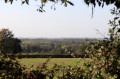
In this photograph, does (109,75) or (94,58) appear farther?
(94,58)

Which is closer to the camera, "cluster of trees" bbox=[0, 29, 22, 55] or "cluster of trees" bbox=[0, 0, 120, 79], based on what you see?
"cluster of trees" bbox=[0, 0, 120, 79]

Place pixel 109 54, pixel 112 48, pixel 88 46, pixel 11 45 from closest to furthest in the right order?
pixel 109 54, pixel 112 48, pixel 88 46, pixel 11 45

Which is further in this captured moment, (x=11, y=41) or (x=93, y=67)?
(x=11, y=41)

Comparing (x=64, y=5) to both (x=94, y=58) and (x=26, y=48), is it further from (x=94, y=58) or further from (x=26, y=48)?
(x=26, y=48)

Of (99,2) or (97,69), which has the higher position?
(99,2)

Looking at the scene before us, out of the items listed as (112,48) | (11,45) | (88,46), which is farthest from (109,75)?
(11,45)

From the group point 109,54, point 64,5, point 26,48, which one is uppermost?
point 64,5

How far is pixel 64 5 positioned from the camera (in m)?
5.03

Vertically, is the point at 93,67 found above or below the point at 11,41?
above

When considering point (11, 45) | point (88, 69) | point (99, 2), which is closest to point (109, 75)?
point (88, 69)

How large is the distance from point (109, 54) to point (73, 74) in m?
0.84

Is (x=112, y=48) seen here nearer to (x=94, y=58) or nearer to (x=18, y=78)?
(x=94, y=58)

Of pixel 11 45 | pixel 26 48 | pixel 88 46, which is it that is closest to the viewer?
pixel 88 46

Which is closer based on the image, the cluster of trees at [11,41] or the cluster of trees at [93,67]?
the cluster of trees at [93,67]
